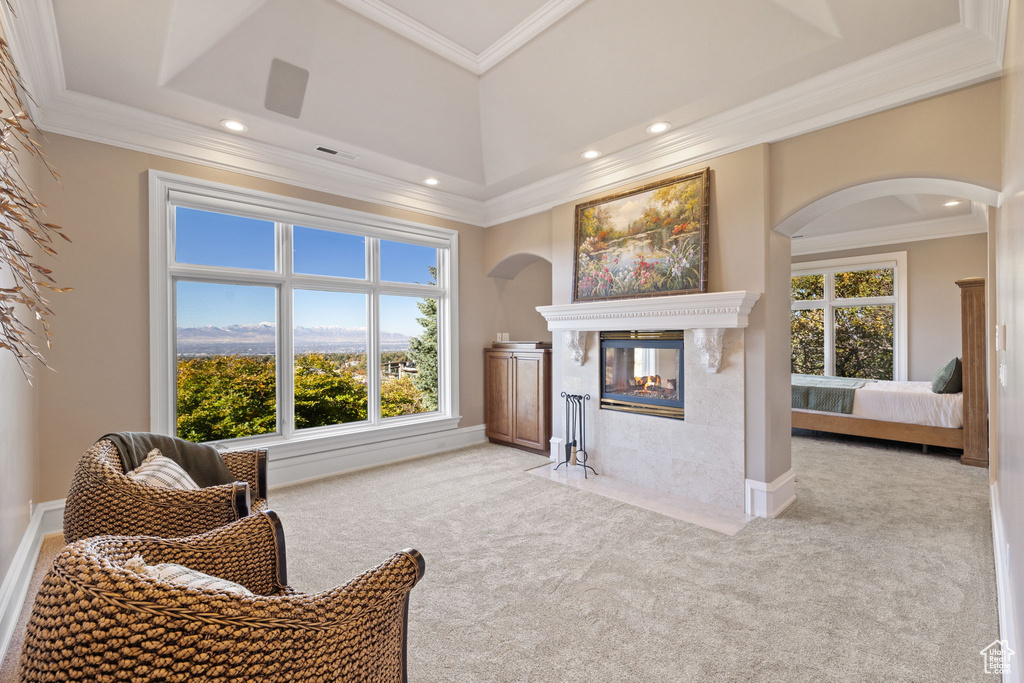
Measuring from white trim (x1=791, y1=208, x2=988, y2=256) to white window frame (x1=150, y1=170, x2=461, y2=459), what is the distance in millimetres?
5643

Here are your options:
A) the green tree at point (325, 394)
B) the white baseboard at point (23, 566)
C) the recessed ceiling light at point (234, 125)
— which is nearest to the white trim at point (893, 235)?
the green tree at point (325, 394)

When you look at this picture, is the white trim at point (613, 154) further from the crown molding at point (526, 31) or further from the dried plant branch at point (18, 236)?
the crown molding at point (526, 31)

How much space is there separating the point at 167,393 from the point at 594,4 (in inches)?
158

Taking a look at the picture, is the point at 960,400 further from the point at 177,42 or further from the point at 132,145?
the point at 132,145

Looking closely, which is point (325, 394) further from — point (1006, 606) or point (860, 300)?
point (860, 300)

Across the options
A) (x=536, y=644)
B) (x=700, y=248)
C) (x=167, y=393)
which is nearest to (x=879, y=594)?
(x=536, y=644)

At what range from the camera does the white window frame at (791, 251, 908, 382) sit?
660cm

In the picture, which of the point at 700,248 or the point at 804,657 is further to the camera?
the point at 700,248

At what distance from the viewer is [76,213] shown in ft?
10.4

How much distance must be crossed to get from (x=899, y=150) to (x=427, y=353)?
4275 mm

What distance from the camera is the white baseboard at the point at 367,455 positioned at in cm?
410

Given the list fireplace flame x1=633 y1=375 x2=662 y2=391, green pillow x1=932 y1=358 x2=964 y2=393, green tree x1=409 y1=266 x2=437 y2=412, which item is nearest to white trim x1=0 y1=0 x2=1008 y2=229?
green tree x1=409 y1=266 x2=437 y2=412

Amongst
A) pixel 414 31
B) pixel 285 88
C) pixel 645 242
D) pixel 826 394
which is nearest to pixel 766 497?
pixel 645 242

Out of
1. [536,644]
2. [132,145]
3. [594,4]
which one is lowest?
[536,644]
